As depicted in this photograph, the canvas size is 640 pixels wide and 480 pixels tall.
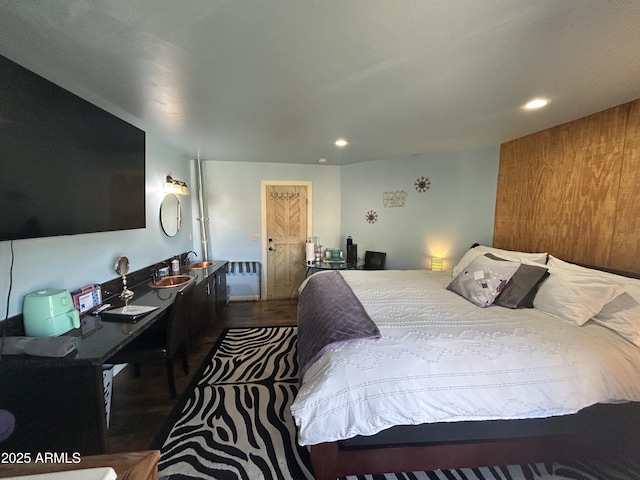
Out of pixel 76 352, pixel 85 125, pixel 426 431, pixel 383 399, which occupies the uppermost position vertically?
pixel 85 125

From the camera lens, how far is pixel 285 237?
4.43 m

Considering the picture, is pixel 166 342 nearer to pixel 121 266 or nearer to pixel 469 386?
pixel 121 266

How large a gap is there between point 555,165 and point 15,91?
369 cm

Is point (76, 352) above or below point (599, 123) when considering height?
below

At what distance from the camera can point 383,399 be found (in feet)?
4.01

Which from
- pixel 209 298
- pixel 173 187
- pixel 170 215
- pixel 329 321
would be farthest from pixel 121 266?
pixel 329 321

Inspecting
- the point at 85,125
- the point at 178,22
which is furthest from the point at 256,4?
the point at 85,125

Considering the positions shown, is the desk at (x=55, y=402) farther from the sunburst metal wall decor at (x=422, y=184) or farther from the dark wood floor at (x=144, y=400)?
the sunburst metal wall decor at (x=422, y=184)

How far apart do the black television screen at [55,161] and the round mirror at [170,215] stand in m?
1.22

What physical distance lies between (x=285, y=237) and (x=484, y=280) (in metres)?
3.10

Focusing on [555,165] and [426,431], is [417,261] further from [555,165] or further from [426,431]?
[426,431]

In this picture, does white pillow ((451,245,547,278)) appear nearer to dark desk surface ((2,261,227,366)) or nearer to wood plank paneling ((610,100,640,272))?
wood plank paneling ((610,100,640,272))

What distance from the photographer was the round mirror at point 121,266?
2.14 m

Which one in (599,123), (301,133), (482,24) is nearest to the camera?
(482,24)
